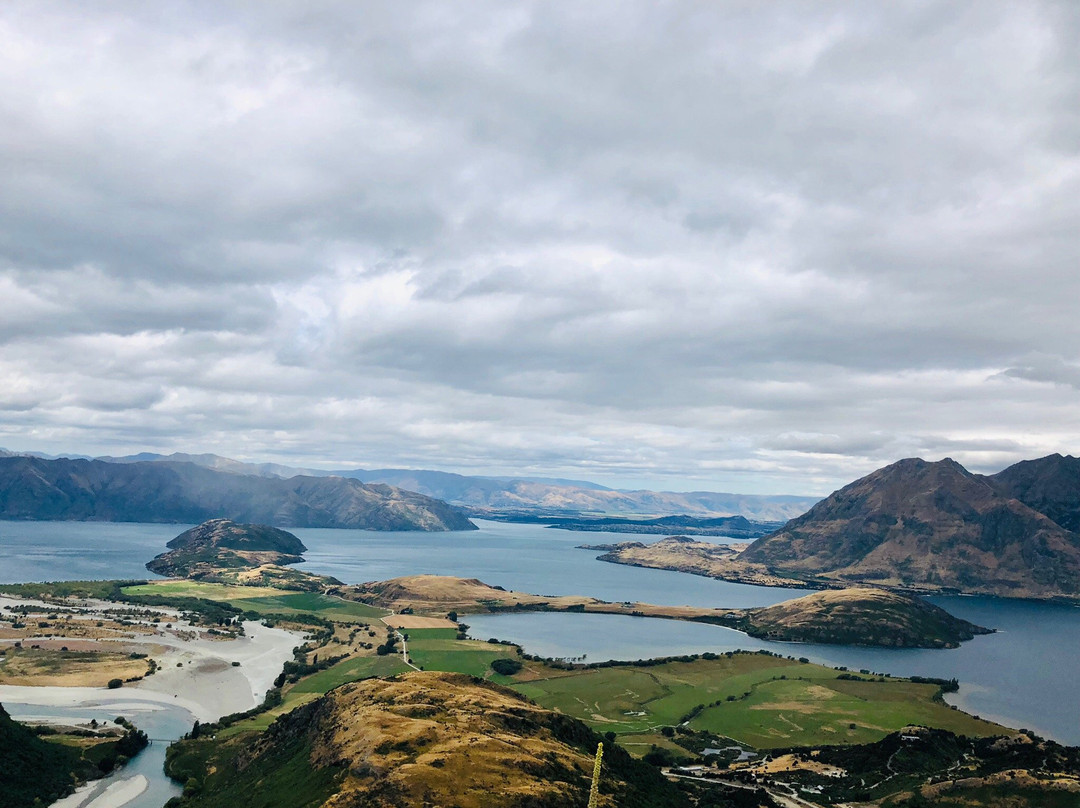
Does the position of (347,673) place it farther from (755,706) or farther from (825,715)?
(825,715)

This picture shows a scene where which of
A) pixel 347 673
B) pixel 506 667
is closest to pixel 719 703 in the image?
pixel 506 667

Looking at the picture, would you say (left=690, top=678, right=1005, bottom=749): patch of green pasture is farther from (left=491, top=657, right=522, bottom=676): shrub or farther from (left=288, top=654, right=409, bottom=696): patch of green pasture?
(left=288, top=654, right=409, bottom=696): patch of green pasture

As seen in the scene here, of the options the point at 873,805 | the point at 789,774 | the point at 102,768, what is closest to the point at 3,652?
the point at 102,768

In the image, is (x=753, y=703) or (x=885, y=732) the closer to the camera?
(x=885, y=732)

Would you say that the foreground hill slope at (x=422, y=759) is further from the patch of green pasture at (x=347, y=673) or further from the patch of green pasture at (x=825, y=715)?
the patch of green pasture at (x=825, y=715)

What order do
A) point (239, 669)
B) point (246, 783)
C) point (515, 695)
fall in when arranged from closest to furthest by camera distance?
point (246, 783)
point (515, 695)
point (239, 669)

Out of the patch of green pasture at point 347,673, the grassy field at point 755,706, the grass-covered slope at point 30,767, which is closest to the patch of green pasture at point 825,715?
the grassy field at point 755,706

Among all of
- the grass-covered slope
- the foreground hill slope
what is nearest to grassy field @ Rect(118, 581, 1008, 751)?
the grass-covered slope

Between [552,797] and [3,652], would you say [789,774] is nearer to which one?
[552,797]
